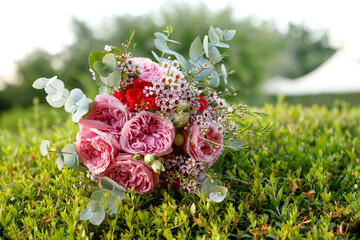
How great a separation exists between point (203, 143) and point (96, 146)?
637mm

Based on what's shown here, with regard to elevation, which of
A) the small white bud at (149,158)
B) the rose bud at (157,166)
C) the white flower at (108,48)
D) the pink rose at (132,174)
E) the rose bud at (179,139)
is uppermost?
the white flower at (108,48)

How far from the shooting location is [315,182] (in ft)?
7.29

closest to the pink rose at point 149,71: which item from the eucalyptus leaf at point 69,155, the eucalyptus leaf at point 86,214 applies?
the eucalyptus leaf at point 69,155

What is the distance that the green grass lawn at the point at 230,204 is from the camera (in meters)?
1.67

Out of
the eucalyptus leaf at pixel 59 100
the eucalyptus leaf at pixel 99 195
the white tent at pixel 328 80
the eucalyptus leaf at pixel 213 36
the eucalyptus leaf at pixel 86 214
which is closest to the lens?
the eucalyptus leaf at pixel 86 214

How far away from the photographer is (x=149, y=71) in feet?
6.49

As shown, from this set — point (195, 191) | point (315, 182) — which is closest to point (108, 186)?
point (195, 191)

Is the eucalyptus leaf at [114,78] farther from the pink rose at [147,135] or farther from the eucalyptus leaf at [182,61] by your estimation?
the eucalyptus leaf at [182,61]

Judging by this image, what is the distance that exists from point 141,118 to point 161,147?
0.21 m

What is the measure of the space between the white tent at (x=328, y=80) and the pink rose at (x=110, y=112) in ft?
53.1

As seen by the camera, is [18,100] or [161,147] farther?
[18,100]

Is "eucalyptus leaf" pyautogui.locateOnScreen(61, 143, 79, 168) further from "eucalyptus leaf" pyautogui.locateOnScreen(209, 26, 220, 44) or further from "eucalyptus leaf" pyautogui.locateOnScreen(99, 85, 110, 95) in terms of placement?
"eucalyptus leaf" pyautogui.locateOnScreen(209, 26, 220, 44)

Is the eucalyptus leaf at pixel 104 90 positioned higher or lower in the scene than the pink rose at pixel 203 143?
higher

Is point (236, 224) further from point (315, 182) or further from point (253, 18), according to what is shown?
point (253, 18)
